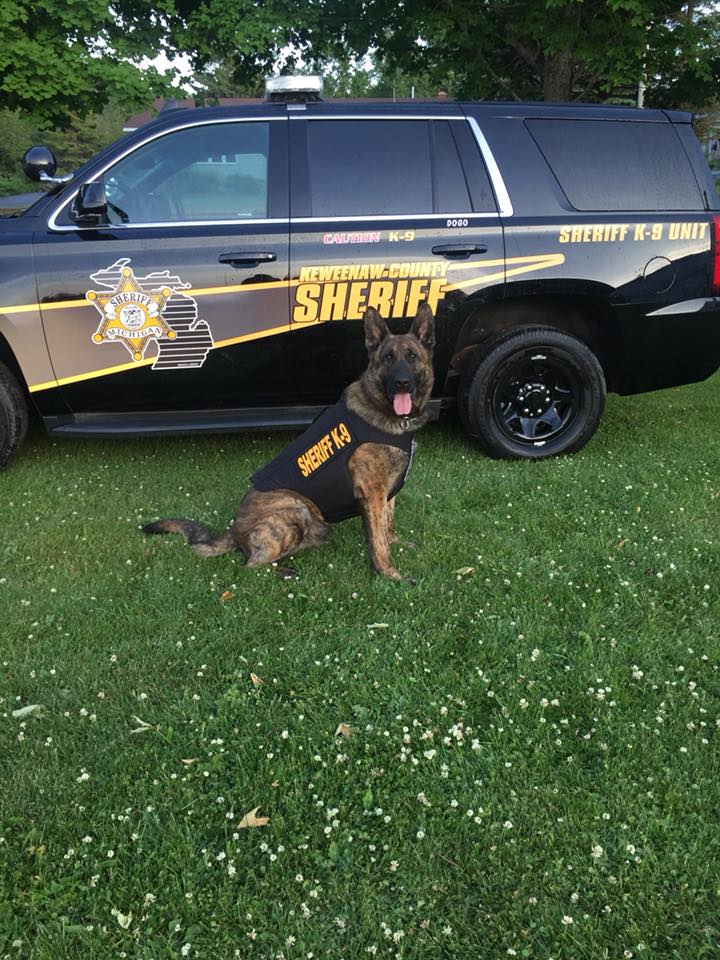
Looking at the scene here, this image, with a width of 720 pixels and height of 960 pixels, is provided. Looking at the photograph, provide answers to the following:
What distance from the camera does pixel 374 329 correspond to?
11.8 feet

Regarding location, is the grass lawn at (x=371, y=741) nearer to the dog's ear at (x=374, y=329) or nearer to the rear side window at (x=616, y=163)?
the dog's ear at (x=374, y=329)

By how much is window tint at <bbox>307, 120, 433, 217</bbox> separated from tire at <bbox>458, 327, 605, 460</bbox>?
1.12 meters

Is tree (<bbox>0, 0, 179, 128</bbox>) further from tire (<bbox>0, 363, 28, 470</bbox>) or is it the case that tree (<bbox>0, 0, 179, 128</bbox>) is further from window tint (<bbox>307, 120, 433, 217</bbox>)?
tire (<bbox>0, 363, 28, 470</bbox>)

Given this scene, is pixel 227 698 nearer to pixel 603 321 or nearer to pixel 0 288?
pixel 0 288

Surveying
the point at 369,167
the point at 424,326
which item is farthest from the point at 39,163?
the point at 424,326

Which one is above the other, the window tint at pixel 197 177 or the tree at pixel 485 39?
the tree at pixel 485 39

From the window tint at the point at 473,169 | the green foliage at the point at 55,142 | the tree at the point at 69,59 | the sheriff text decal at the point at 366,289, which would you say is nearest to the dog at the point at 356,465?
the sheriff text decal at the point at 366,289

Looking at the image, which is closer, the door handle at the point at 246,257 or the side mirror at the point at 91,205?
the side mirror at the point at 91,205

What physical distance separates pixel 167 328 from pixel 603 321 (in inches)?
120

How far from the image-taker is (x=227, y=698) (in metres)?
2.64

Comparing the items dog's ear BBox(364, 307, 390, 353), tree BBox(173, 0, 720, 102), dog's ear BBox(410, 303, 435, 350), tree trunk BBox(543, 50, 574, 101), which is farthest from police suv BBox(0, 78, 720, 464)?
tree trunk BBox(543, 50, 574, 101)

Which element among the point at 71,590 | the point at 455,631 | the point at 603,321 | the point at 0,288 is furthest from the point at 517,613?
the point at 0,288

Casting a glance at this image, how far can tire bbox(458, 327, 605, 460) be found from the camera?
4.80m

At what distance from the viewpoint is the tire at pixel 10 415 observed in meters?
4.58
